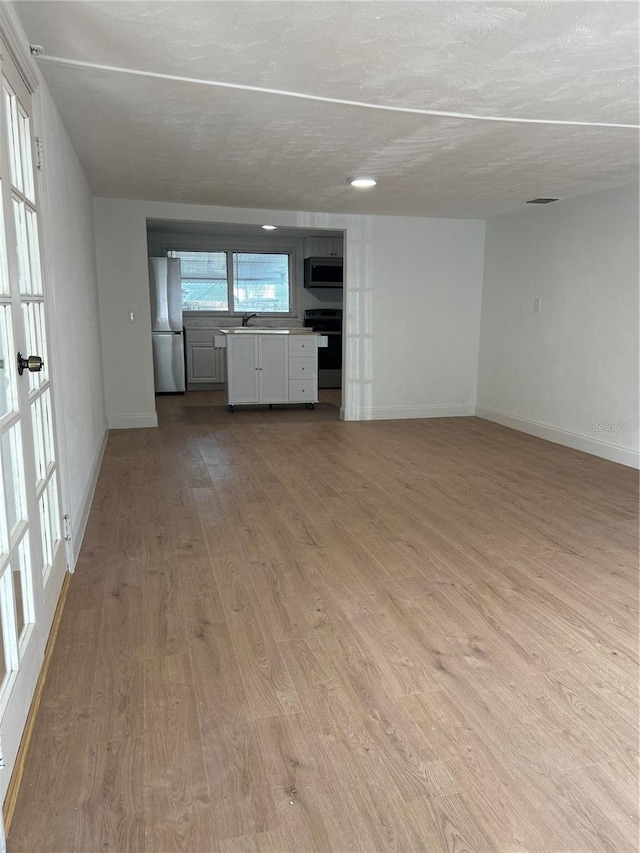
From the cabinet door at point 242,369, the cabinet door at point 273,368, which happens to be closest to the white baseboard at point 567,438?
the cabinet door at point 273,368

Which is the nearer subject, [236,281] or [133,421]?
[133,421]

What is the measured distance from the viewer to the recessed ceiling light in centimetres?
421

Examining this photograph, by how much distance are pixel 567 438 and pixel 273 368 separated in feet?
10.3

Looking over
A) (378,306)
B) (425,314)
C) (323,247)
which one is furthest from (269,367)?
(323,247)

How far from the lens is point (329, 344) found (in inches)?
335

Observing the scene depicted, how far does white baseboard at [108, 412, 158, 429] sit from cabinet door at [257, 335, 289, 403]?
1307mm

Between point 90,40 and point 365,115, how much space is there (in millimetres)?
1276

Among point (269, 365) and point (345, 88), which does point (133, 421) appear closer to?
point (269, 365)

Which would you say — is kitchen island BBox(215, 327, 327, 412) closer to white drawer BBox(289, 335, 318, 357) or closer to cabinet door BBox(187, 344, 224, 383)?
white drawer BBox(289, 335, 318, 357)

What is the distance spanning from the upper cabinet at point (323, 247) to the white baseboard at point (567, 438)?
11.6 feet

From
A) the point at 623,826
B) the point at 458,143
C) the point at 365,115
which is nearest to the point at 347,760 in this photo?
the point at 623,826

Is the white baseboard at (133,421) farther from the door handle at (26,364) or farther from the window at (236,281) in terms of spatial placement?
the door handle at (26,364)

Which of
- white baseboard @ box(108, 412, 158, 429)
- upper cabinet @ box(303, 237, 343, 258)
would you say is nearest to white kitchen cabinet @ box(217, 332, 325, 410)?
white baseboard @ box(108, 412, 158, 429)

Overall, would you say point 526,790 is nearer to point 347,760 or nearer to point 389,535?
point 347,760
